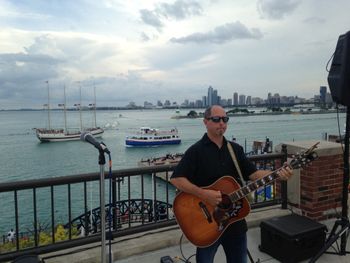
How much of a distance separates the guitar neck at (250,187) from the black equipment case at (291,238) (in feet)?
4.52

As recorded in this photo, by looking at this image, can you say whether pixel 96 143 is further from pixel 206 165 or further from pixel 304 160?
pixel 304 160

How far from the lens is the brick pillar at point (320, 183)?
5035 millimetres

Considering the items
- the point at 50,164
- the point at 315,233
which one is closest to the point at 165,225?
the point at 315,233

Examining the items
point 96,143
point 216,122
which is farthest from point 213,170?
point 96,143

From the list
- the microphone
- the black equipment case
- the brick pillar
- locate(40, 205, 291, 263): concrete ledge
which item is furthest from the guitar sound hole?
the brick pillar

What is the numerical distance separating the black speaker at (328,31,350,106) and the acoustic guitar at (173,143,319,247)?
3.29 ft

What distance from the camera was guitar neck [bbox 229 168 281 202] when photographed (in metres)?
2.87

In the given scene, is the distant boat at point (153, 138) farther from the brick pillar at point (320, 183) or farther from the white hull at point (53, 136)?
the brick pillar at point (320, 183)

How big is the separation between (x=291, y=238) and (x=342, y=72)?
195 centimetres

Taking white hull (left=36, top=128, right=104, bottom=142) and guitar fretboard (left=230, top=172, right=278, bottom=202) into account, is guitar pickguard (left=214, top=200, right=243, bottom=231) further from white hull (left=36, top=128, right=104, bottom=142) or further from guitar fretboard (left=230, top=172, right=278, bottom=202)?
white hull (left=36, top=128, right=104, bottom=142)

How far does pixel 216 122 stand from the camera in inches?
115

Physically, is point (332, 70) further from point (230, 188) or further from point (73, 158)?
point (73, 158)

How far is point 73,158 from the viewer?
167 ft

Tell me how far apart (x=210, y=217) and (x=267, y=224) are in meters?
1.63
